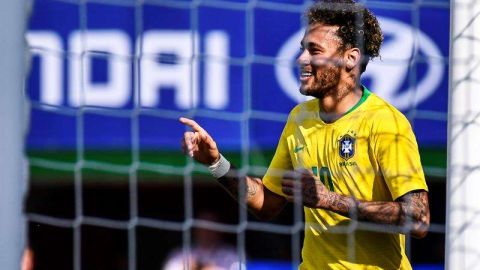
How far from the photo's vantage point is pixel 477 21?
152cm

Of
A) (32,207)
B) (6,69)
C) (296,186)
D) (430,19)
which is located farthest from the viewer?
(32,207)

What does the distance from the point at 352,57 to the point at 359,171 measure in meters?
0.24

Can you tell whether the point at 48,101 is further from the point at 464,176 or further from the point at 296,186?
the point at 464,176

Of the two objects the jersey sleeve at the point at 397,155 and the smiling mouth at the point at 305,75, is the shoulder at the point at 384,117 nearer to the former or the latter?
the jersey sleeve at the point at 397,155

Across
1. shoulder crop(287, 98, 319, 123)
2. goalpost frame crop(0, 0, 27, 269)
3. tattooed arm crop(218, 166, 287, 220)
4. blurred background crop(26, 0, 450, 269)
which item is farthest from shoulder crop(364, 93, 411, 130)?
goalpost frame crop(0, 0, 27, 269)

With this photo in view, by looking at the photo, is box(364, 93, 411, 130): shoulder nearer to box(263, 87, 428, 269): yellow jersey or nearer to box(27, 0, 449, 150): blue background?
box(263, 87, 428, 269): yellow jersey

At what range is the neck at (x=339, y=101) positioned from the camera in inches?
78.5

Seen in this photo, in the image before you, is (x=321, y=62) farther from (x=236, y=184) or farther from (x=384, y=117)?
(x=236, y=184)

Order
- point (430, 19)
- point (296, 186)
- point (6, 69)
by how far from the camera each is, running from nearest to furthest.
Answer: point (6, 69), point (296, 186), point (430, 19)

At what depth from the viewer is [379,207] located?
6.05 feet

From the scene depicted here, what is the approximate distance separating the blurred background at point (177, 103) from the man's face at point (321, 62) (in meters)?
0.54

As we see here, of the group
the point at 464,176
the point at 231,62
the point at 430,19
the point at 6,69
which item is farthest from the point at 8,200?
the point at 430,19

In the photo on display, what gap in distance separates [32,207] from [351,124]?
53.2 inches

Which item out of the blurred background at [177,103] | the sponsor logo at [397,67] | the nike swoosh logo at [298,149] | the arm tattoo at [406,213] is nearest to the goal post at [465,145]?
the arm tattoo at [406,213]
